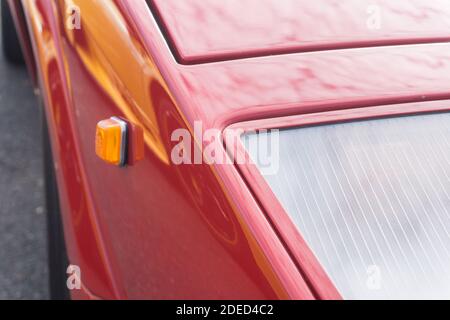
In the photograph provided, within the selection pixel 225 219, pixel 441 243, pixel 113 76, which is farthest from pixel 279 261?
pixel 113 76

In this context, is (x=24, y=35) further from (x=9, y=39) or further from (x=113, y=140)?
(x=113, y=140)

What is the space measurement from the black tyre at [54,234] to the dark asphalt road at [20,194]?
0.43 meters

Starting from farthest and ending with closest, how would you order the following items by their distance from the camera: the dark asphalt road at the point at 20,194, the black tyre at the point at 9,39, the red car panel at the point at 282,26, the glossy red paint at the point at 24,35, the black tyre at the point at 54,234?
the black tyre at the point at 9,39 < the glossy red paint at the point at 24,35 < the dark asphalt road at the point at 20,194 < the black tyre at the point at 54,234 < the red car panel at the point at 282,26

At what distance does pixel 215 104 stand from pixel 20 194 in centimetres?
214

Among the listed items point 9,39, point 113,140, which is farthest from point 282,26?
point 9,39

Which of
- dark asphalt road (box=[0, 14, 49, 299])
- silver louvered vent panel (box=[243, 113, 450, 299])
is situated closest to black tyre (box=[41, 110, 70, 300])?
dark asphalt road (box=[0, 14, 49, 299])

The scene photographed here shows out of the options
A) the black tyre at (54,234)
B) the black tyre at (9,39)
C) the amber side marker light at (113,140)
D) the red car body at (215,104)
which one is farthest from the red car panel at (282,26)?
the black tyre at (9,39)

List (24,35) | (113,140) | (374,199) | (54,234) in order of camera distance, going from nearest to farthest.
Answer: (374,199)
(113,140)
(54,234)
(24,35)

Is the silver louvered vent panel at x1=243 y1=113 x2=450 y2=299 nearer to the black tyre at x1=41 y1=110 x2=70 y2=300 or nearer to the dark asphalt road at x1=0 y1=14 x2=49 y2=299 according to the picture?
the black tyre at x1=41 y1=110 x2=70 y2=300

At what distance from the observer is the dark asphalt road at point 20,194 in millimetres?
2553

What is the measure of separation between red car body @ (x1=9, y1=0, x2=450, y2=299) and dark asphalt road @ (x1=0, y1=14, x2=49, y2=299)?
1.01 meters

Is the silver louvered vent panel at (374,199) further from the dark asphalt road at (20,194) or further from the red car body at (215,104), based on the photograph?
the dark asphalt road at (20,194)

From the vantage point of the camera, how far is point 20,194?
307 centimetres

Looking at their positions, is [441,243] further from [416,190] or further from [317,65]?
[317,65]
